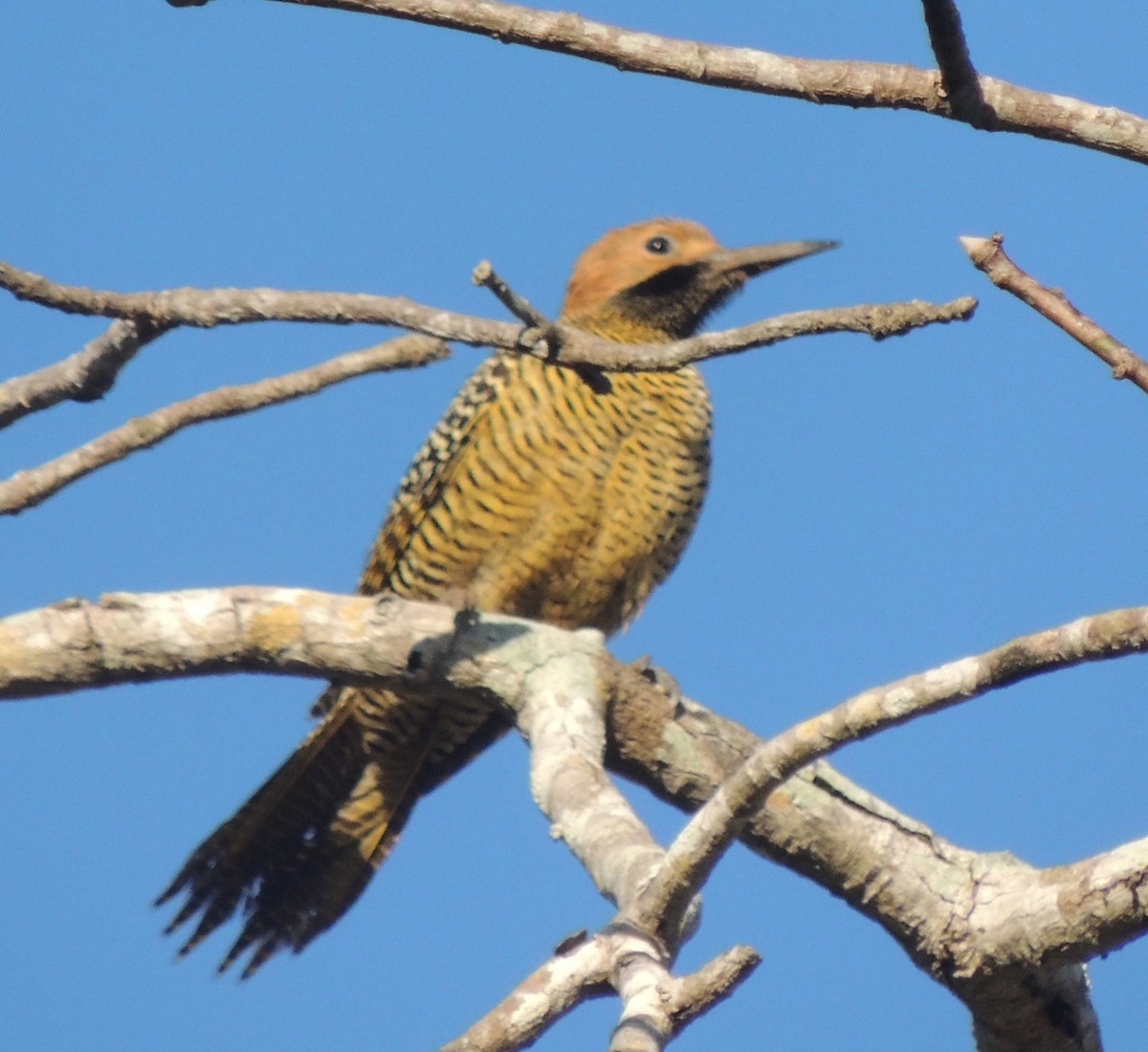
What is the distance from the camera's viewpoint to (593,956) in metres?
3.24

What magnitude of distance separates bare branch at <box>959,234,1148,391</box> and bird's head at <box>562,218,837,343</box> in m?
5.09

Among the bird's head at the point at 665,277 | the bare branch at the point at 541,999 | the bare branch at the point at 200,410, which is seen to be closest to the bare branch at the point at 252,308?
the bare branch at the point at 200,410

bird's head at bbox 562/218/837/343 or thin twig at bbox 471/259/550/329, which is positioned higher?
bird's head at bbox 562/218/837/343

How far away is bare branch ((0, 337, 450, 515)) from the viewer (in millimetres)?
4609

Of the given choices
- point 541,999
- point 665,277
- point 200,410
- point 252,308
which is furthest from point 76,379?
point 665,277

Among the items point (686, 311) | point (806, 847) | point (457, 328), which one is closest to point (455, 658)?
point (806, 847)

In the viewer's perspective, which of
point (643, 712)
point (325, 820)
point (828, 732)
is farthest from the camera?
point (325, 820)

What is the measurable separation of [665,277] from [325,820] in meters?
2.99

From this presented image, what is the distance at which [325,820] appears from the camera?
7047mm

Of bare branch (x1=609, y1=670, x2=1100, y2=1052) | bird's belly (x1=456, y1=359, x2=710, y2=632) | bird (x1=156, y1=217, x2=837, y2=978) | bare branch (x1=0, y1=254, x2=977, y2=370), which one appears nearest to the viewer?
bare branch (x1=0, y1=254, x2=977, y2=370)

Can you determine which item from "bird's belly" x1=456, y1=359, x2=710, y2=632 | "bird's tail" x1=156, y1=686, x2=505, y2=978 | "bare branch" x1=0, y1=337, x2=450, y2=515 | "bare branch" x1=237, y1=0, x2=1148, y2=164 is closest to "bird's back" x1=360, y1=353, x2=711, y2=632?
"bird's belly" x1=456, y1=359, x2=710, y2=632

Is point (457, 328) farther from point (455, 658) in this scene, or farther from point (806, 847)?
point (806, 847)

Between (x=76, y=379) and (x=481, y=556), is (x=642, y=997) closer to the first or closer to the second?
(x=76, y=379)

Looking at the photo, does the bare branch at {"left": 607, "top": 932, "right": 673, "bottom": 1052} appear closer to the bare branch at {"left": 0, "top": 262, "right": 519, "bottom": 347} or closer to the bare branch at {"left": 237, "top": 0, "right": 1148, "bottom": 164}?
the bare branch at {"left": 0, "top": 262, "right": 519, "bottom": 347}
